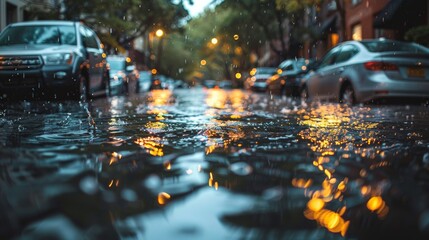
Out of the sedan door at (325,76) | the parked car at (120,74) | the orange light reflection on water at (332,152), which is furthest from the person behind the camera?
the parked car at (120,74)

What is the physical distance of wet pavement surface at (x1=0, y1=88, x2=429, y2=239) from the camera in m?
2.14

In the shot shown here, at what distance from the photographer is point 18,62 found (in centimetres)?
1066

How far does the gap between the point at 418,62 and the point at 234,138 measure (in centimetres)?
629

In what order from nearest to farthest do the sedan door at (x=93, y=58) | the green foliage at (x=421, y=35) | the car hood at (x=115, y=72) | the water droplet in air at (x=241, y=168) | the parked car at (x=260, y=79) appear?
the water droplet in air at (x=241, y=168), the sedan door at (x=93, y=58), the green foliage at (x=421, y=35), the car hood at (x=115, y=72), the parked car at (x=260, y=79)

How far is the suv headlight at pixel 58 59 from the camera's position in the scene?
10828 mm

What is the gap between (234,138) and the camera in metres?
5.05

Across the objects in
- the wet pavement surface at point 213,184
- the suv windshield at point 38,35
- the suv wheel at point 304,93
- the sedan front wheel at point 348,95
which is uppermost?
the suv windshield at point 38,35

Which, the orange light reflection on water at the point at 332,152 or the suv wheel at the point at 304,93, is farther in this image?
the suv wheel at the point at 304,93

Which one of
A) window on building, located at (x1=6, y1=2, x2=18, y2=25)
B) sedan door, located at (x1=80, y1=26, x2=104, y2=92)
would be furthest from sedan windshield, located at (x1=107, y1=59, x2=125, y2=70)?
window on building, located at (x1=6, y1=2, x2=18, y2=25)

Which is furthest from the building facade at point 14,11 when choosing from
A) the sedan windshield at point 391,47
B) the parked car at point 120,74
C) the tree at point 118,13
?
the sedan windshield at point 391,47

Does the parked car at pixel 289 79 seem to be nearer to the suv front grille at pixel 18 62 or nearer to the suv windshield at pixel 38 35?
the suv windshield at pixel 38 35

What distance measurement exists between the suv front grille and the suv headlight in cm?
16

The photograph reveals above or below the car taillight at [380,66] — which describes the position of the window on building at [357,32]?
above

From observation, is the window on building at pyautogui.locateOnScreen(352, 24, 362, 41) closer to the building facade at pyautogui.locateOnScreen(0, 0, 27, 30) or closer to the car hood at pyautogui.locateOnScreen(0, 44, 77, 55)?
the building facade at pyautogui.locateOnScreen(0, 0, 27, 30)
